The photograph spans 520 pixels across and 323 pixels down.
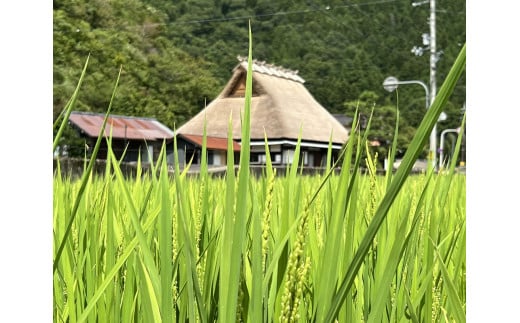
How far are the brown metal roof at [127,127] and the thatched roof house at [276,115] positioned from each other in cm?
→ 5

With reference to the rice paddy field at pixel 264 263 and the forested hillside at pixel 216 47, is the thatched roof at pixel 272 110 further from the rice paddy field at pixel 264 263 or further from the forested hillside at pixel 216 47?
the rice paddy field at pixel 264 263

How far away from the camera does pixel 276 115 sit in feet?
3.03

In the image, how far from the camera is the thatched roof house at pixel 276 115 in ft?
2.76

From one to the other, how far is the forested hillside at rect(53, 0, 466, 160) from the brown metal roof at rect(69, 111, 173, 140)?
0.10ft

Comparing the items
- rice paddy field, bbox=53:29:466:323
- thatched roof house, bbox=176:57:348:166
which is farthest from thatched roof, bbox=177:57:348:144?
rice paddy field, bbox=53:29:466:323

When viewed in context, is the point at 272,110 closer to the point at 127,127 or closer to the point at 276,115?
the point at 276,115

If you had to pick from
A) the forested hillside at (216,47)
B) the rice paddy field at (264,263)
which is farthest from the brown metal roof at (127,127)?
the rice paddy field at (264,263)

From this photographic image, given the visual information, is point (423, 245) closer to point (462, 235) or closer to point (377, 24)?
point (462, 235)

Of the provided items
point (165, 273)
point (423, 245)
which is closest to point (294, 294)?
point (165, 273)

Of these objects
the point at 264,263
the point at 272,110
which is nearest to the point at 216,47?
the point at 272,110

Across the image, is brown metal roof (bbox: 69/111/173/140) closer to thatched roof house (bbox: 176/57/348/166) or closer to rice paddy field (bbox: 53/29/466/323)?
thatched roof house (bbox: 176/57/348/166)

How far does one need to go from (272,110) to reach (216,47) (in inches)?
6.9
